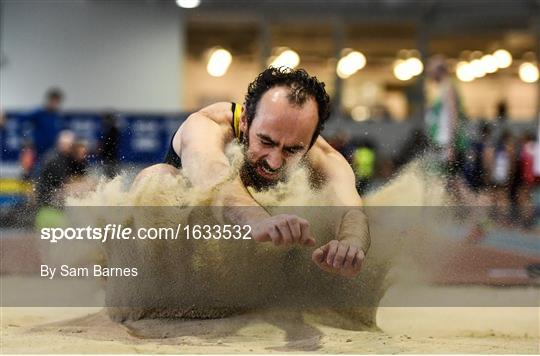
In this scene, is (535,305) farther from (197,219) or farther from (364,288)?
(197,219)

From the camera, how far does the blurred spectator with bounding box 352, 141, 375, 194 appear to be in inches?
199

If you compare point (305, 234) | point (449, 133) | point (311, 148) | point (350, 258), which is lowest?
point (350, 258)

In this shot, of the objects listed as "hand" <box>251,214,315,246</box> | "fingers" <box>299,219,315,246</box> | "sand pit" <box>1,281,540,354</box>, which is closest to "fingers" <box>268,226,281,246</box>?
"hand" <box>251,214,315,246</box>

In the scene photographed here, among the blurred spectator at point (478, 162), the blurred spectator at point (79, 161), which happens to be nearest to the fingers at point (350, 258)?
the blurred spectator at point (478, 162)

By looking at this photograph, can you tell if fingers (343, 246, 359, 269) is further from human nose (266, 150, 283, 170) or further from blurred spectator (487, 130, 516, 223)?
blurred spectator (487, 130, 516, 223)

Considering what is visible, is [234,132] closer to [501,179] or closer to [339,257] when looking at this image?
[339,257]

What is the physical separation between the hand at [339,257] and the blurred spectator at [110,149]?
103 centimetres

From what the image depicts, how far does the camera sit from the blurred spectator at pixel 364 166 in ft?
16.5

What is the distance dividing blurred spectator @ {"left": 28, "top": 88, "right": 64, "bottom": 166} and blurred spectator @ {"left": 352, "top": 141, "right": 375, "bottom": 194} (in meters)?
1.72

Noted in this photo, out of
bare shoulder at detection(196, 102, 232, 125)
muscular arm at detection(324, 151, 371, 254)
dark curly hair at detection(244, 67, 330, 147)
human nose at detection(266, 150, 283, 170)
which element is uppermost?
dark curly hair at detection(244, 67, 330, 147)

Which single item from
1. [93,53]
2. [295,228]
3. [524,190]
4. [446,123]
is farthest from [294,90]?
[93,53]

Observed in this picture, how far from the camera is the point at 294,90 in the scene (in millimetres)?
4977

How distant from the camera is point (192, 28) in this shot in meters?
8.30

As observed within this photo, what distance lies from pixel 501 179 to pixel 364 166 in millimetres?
804
